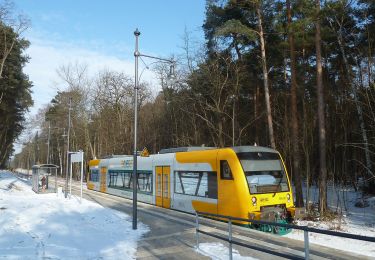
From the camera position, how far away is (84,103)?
49.0m

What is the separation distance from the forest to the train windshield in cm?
359

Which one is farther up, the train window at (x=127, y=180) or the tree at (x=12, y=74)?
the tree at (x=12, y=74)

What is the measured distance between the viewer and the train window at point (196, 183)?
15703mm

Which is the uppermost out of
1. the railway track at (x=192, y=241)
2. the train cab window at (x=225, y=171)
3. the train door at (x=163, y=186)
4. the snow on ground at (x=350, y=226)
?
the train cab window at (x=225, y=171)

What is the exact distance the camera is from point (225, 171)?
14.9m

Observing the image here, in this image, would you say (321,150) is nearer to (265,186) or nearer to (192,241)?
(265,186)

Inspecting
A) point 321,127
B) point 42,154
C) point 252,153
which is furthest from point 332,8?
point 42,154

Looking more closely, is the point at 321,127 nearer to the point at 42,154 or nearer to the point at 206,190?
the point at 206,190

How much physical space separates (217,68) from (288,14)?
26.4 feet

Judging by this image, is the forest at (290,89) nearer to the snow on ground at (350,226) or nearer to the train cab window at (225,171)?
the snow on ground at (350,226)

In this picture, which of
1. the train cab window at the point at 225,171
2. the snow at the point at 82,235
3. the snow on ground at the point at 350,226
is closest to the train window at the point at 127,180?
the snow at the point at 82,235

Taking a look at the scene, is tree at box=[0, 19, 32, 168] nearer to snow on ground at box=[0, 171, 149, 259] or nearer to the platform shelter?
the platform shelter

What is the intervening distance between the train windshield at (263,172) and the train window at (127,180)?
331 inches

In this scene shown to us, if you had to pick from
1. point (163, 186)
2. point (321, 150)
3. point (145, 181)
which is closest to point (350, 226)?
point (321, 150)
